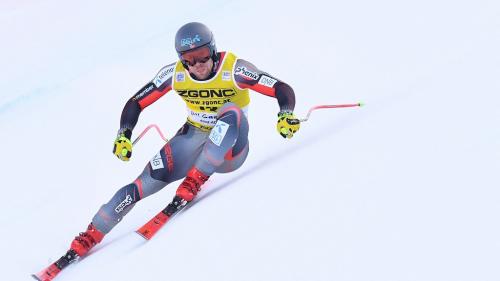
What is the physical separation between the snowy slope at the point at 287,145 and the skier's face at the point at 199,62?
64 cm

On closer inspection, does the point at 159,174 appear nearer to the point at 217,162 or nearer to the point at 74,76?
the point at 217,162

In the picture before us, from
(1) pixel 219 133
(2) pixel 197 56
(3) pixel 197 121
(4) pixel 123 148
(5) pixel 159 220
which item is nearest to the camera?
(5) pixel 159 220

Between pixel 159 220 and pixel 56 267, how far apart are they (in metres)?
0.61

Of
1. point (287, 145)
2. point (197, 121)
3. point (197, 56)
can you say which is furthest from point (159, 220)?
point (287, 145)

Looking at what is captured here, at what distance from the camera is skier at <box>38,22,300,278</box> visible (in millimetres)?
2953

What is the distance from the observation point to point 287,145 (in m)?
3.49

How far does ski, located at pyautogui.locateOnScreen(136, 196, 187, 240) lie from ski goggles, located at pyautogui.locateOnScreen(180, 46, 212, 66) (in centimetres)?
78

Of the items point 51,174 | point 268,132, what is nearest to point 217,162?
point 268,132

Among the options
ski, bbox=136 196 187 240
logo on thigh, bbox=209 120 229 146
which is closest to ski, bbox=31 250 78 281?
ski, bbox=136 196 187 240

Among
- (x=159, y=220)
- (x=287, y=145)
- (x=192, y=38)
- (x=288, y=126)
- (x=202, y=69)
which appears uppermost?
(x=192, y=38)

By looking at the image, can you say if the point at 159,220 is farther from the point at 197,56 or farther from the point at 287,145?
the point at 287,145

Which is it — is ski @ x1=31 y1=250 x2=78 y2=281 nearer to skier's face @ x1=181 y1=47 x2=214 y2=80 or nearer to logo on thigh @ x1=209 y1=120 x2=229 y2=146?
logo on thigh @ x1=209 y1=120 x2=229 y2=146

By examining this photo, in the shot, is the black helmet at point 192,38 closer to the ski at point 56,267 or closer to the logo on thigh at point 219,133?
the logo on thigh at point 219,133

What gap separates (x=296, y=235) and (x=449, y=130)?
2.70ft
